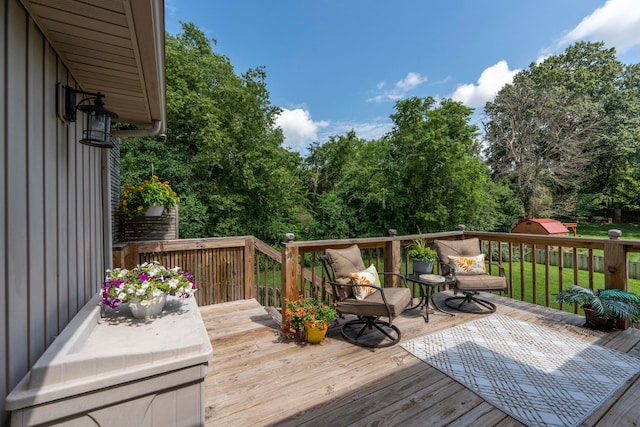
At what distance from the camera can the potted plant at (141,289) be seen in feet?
5.47

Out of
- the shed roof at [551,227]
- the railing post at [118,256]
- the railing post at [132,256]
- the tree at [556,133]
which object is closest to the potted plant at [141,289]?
the railing post at [118,256]

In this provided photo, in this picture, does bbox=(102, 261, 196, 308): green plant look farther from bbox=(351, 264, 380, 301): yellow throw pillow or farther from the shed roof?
the shed roof

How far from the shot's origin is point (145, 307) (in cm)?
170

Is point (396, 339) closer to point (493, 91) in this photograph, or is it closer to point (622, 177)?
point (493, 91)

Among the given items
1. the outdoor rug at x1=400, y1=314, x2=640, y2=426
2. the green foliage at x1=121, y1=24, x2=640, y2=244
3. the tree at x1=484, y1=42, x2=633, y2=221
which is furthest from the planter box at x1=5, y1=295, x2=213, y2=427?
the tree at x1=484, y1=42, x2=633, y2=221

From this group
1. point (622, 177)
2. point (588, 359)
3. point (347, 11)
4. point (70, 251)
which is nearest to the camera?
point (70, 251)

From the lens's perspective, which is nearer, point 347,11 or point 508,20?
point 508,20

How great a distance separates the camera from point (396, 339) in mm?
2830

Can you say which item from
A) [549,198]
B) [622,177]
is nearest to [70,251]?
[549,198]

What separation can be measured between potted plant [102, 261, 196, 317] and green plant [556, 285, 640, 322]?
396cm

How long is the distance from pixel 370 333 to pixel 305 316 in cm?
78

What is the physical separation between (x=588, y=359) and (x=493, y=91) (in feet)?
54.4

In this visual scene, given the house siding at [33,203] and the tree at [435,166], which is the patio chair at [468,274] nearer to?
the house siding at [33,203]

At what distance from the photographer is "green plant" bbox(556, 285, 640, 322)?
278cm
